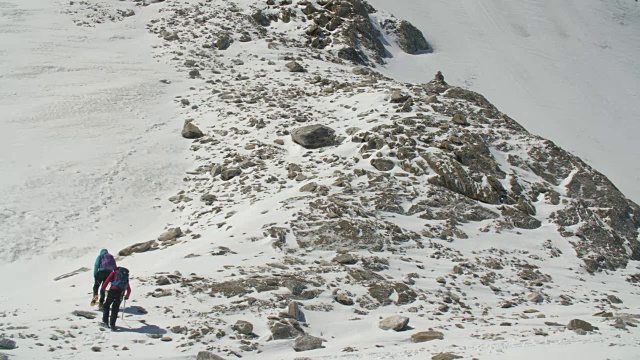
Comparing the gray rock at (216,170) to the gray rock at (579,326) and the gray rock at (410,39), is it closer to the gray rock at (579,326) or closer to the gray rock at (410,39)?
the gray rock at (579,326)

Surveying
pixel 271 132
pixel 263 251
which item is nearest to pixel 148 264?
pixel 263 251

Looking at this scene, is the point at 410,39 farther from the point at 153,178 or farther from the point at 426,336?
the point at 426,336

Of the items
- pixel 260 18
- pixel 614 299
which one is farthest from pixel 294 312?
pixel 260 18

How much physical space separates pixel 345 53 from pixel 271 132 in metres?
15.8

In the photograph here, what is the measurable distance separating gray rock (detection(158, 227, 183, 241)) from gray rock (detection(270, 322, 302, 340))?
7282 mm

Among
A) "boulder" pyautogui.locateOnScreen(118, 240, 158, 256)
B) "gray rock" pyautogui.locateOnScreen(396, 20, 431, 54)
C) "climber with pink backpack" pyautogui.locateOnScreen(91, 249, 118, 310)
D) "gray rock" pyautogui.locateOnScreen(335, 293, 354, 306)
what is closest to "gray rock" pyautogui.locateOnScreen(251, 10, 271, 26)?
"gray rock" pyautogui.locateOnScreen(396, 20, 431, 54)

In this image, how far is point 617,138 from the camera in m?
40.9

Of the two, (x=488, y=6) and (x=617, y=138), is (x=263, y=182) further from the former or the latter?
(x=488, y=6)

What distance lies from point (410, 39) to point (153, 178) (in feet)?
98.3

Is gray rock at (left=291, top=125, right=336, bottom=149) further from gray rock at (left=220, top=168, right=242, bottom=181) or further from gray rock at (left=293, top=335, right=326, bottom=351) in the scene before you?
gray rock at (left=293, top=335, right=326, bottom=351)

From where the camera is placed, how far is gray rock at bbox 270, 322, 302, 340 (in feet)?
33.0

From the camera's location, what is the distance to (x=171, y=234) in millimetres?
A: 16641

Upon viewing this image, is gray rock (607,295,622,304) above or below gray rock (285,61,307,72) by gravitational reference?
above

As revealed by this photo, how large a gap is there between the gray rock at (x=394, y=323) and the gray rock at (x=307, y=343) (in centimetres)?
171
